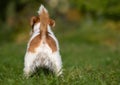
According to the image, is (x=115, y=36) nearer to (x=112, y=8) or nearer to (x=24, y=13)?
(x=112, y=8)

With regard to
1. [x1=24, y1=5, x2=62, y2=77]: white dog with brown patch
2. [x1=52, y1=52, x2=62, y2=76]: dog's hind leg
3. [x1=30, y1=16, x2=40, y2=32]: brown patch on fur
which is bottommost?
[x1=52, y1=52, x2=62, y2=76]: dog's hind leg

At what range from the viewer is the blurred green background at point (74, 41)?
8.44 m

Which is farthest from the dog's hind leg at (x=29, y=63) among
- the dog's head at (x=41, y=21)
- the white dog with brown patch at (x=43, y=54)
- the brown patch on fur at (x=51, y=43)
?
the dog's head at (x=41, y=21)

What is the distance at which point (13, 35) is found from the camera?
31.5 m

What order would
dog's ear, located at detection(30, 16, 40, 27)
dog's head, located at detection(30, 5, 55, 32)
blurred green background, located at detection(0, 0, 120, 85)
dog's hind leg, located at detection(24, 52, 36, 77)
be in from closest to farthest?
blurred green background, located at detection(0, 0, 120, 85), dog's hind leg, located at detection(24, 52, 36, 77), dog's head, located at detection(30, 5, 55, 32), dog's ear, located at detection(30, 16, 40, 27)

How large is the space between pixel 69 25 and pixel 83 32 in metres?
10.9

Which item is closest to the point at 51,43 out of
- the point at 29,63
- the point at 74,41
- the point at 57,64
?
the point at 57,64

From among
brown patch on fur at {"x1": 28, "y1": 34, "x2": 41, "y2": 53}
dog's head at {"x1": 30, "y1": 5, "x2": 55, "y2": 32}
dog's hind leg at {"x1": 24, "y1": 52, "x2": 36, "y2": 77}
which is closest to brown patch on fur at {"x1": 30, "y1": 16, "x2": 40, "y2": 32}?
dog's head at {"x1": 30, "y1": 5, "x2": 55, "y2": 32}

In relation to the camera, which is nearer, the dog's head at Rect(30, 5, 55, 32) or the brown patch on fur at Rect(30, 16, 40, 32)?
the dog's head at Rect(30, 5, 55, 32)

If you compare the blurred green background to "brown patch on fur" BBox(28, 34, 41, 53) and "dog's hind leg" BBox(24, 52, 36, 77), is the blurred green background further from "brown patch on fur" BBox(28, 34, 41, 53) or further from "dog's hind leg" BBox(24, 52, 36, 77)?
"brown patch on fur" BBox(28, 34, 41, 53)

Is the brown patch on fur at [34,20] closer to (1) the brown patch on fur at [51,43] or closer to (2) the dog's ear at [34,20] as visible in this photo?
(2) the dog's ear at [34,20]

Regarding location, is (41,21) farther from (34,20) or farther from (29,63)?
(29,63)

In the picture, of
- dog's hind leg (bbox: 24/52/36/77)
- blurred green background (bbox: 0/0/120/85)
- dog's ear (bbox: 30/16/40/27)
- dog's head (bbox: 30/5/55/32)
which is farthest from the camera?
dog's ear (bbox: 30/16/40/27)

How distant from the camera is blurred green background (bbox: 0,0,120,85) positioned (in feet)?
27.7
